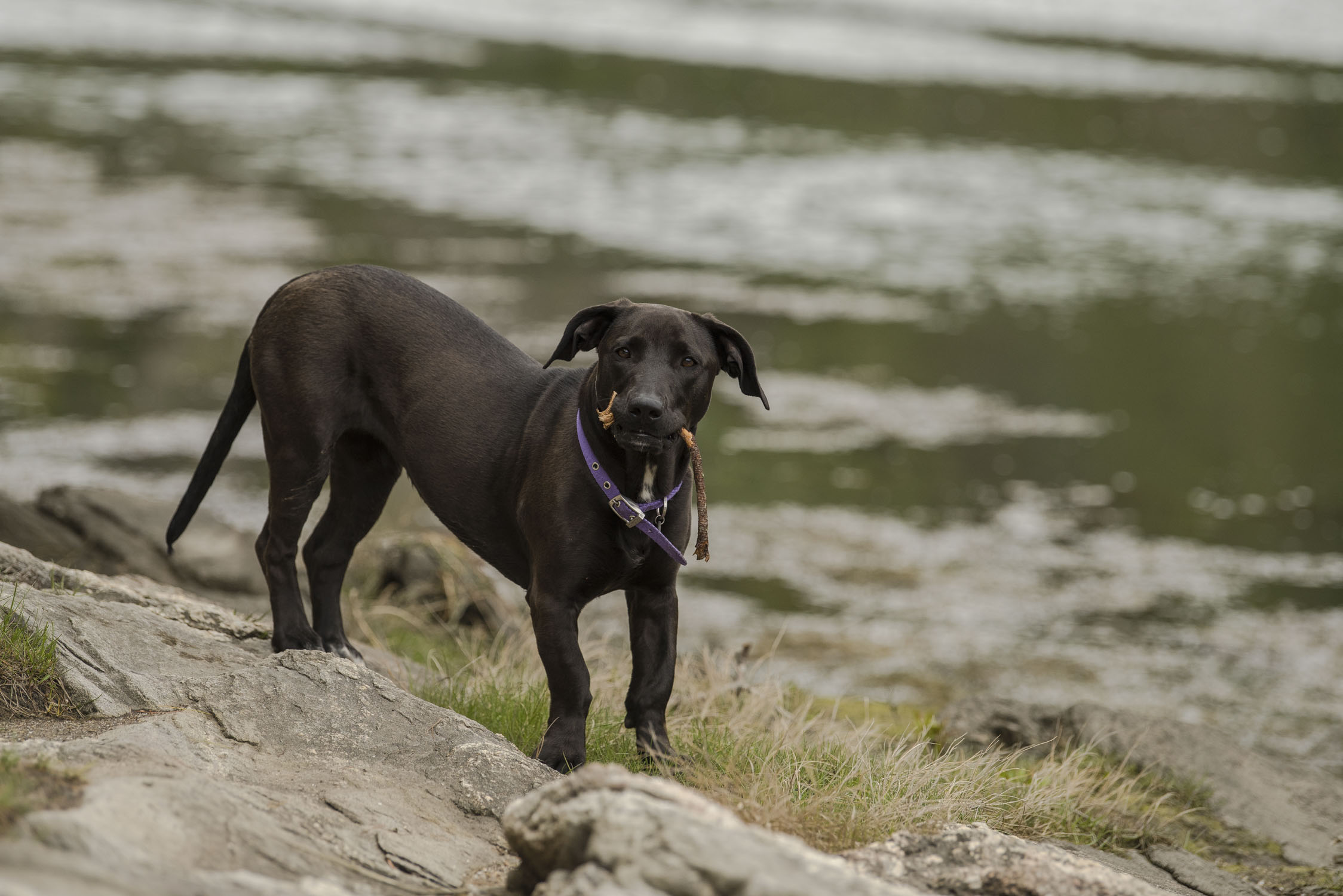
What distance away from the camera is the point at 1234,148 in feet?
91.5

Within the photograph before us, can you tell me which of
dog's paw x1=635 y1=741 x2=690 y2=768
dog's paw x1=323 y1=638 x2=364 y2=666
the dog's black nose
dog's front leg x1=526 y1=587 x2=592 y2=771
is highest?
the dog's black nose

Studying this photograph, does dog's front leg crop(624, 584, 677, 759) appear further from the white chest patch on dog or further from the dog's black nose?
the dog's black nose

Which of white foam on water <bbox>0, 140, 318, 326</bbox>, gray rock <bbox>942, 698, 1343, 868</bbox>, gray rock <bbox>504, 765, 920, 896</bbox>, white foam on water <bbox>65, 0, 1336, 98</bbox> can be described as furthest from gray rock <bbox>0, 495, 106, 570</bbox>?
white foam on water <bbox>65, 0, 1336, 98</bbox>

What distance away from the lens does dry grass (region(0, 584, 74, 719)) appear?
4152mm

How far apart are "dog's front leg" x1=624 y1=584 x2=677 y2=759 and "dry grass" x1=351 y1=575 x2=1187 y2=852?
0.35 feet

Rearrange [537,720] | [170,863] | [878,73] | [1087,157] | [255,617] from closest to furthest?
[170,863] → [537,720] → [255,617] → [1087,157] → [878,73]

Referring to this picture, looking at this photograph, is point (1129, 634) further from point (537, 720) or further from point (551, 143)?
point (551, 143)

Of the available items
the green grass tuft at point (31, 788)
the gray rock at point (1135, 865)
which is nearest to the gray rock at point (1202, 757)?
the gray rock at point (1135, 865)

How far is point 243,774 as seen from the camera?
12.8 ft

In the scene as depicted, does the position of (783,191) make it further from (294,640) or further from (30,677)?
(30,677)

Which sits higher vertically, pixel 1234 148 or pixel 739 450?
pixel 1234 148

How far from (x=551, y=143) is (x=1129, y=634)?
17634 millimetres

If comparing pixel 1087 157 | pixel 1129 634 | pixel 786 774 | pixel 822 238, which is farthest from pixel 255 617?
pixel 1087 157

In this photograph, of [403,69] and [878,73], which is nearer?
[403,69]
